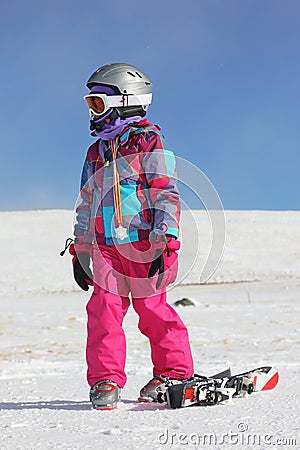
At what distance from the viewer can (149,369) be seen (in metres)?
5.43

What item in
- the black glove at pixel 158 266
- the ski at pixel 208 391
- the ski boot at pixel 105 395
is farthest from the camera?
the black glove at pixel 158 266

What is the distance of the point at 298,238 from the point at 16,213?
19716 mm

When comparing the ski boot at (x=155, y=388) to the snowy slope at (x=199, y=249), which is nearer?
the ski boot at (x=155, y=388)

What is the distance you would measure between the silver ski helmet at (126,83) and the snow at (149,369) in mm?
895

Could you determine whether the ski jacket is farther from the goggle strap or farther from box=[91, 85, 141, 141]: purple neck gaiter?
the goggle strap

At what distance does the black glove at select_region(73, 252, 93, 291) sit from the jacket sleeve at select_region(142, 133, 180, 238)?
1.69 feet

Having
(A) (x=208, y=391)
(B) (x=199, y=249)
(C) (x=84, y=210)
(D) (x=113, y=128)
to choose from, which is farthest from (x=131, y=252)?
(B) (x=199, y=249)

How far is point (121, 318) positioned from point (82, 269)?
404 millimetres

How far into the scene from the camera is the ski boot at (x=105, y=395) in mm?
3365

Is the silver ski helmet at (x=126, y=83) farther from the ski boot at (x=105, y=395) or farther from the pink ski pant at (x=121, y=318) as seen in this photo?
the ski boot at (x=105, y=395)

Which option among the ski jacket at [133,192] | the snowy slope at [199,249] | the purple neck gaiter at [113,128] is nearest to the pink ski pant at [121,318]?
the ski jacket at [133,192]

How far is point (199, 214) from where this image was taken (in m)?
43.3

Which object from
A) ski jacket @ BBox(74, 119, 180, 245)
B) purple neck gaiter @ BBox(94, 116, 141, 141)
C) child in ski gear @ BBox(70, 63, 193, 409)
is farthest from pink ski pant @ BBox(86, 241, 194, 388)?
purple neck gaiter @ BBox(94, 116, 141, 141)

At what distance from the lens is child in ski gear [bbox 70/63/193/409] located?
11.6ft
